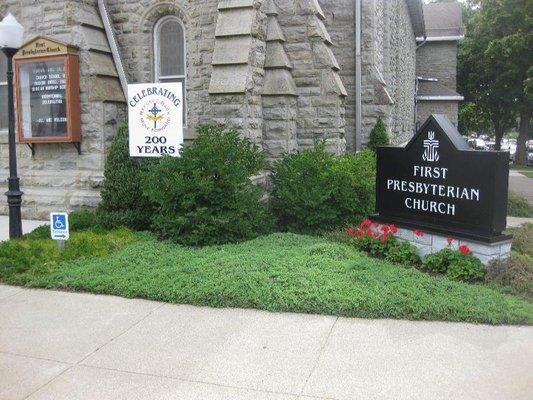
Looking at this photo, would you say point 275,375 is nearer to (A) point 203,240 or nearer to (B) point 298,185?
(A) point 203,240

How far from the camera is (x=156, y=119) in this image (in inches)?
333

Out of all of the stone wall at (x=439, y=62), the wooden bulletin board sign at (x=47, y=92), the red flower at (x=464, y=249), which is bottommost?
the red flower at (x=464, y=249)

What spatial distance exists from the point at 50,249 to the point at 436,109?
2823 centimetres

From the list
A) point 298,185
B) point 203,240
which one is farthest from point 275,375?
point 298,185

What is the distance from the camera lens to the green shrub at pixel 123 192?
340 inches

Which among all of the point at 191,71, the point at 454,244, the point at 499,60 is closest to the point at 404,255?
the point at 454,244

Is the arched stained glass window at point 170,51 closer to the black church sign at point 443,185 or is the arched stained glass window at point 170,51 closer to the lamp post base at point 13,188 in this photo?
the lamp post base at point 13,188

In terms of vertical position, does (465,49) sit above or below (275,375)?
above

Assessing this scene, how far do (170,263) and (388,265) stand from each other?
2.55 m

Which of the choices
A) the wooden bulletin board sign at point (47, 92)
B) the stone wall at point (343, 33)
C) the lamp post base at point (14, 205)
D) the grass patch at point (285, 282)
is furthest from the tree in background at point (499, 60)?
the lamp post base at point (14, 205)

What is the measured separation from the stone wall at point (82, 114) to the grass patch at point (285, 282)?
3.24 metres

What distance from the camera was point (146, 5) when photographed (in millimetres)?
10781

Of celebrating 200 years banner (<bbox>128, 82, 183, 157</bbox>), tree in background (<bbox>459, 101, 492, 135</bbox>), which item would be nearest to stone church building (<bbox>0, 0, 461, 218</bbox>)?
celebrating 200 years banner (<bbox>128, 82, 183, 157</bbox>)

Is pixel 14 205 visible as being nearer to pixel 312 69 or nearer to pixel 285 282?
pixel 285 282
